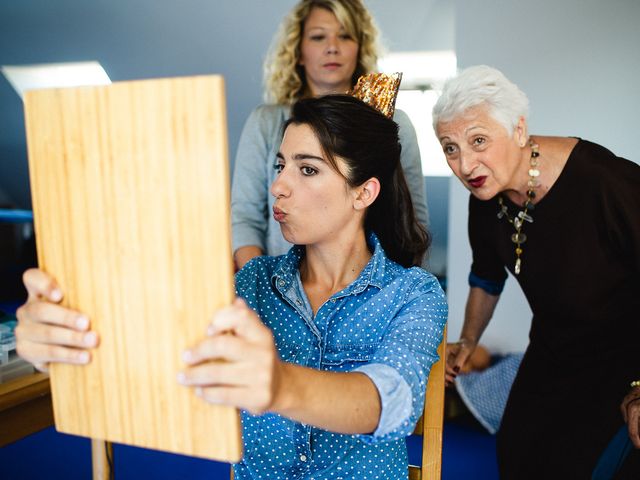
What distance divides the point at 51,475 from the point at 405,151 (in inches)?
75.2

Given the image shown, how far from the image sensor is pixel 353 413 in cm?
70

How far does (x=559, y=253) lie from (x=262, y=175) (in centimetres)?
89

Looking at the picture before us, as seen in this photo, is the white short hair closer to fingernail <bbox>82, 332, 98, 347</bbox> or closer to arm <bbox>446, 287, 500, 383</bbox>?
arm <bbox>446, 287, 500, 383</bbox>

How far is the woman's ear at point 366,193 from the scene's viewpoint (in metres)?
1.25

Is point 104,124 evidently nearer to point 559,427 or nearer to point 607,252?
point 607,252

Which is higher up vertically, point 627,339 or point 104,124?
point 104,124

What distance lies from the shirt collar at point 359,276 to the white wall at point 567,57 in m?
2.02

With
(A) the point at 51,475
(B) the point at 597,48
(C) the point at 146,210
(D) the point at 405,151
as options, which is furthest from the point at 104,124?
(B) the point at 597,48

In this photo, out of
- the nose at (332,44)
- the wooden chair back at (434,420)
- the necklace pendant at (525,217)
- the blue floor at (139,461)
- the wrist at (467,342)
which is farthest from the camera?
the blue floor at (139,461)

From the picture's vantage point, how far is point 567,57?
2840mm

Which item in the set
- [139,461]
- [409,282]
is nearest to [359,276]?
[409,282]

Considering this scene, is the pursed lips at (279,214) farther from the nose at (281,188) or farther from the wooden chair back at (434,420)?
the wooden chair back at (434,420)

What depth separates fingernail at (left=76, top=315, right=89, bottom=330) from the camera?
630 mm

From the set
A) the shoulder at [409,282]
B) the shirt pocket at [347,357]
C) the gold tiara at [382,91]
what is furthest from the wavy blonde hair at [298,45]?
the shirt pocket at [347,357]
